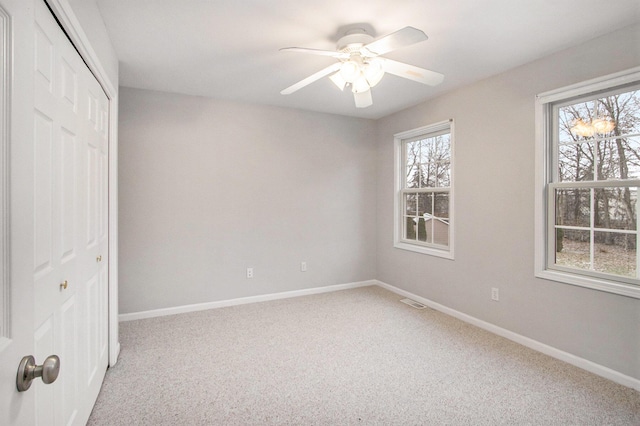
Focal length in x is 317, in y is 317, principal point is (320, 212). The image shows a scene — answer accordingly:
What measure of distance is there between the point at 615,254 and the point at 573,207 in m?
0.44

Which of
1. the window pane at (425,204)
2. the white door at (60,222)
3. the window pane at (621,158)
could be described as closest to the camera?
the white door at (60,222)

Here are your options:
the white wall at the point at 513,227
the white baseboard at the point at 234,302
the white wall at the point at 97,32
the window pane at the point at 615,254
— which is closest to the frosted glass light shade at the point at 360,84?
the white wall at the point at 513,227

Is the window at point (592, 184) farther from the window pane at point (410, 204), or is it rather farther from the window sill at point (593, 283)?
the window pane at point (410, 204)

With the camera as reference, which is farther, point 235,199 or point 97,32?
point 235,199

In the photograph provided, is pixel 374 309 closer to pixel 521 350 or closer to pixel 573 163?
pixel 521 350

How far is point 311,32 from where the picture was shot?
2268mm

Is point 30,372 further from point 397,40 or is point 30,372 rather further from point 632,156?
point 632,156

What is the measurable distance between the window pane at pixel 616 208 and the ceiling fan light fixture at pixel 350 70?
6.71 ft

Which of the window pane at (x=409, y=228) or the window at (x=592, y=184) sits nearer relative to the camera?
the window at (x=592, y=184)

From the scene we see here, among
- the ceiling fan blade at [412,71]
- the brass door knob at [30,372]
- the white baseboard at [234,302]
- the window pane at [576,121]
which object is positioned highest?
the ceiling fan blade at [412,71]

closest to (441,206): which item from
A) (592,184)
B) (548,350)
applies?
(592,184)

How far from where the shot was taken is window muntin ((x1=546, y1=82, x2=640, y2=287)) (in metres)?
2.26

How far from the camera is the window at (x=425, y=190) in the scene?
369cm

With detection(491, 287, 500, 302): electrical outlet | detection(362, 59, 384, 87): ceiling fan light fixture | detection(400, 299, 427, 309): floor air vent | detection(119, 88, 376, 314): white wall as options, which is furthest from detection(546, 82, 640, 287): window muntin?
detection(119, 88, 376, 314): white wall
